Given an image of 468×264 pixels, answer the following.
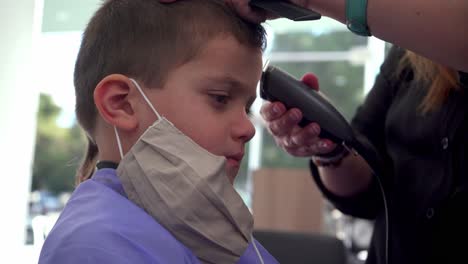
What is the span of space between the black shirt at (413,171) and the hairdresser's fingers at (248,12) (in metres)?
0.38

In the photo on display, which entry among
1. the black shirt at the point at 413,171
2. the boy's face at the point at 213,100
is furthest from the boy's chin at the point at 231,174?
the black shirt at the point at 413,171

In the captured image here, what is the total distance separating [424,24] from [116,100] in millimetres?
512

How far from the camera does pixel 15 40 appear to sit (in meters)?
2.23

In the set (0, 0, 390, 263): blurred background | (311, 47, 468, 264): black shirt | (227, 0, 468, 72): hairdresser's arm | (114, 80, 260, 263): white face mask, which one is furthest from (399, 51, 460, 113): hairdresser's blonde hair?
(114, 80, 260, 263): white face mask

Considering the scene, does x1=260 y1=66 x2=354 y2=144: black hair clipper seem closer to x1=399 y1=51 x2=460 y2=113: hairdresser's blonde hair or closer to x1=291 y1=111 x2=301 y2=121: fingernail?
x1=291 y1=111 x2=301 y2=121: fingernail

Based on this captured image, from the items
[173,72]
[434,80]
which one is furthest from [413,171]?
[173,72]

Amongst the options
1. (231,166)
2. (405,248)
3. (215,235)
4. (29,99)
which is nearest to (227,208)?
(215,235)

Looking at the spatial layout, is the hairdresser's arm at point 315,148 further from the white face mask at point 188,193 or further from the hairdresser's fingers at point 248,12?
the white face mask at point 188,193

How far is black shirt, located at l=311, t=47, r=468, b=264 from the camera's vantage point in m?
1.19

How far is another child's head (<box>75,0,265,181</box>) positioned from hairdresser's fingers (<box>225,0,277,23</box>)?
0.06 feet

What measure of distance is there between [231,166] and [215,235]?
0.18 metres

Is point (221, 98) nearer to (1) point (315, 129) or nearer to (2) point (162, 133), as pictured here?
(2) point (162, 133)

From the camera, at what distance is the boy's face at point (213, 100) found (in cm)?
101

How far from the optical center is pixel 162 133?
97 centimetres
